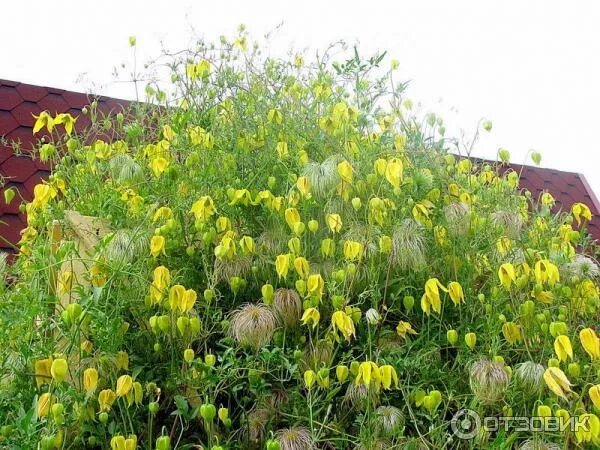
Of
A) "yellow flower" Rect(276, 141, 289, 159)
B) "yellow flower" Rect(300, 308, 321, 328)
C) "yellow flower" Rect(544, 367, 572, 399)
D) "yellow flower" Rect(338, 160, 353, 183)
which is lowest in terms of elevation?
"yellow flower" Rect(544, 367, 572, 399)

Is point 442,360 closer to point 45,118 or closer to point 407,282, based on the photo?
point 407,282

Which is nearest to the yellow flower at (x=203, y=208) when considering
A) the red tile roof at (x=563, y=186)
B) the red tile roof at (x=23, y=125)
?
the red tile roof at (x=23, y=125)

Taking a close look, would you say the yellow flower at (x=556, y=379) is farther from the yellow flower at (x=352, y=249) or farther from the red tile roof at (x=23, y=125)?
the red tile roof at (x=23, y=125)

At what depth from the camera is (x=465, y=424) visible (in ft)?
3.99

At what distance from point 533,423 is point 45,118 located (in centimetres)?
125

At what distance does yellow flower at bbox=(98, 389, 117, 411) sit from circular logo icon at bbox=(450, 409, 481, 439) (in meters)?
0.57

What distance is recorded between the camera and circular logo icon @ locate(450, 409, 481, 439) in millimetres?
1204

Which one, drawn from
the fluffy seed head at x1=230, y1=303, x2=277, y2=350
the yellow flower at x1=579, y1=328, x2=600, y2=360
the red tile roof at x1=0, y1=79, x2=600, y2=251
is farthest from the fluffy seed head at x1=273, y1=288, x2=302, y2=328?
the red tile roof at x1=0, y1=79, x2=600, y2=251

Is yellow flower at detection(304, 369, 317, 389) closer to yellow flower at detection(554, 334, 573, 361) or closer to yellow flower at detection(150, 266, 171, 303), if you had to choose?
yellow flower at detection(150, 266, 171, 303)

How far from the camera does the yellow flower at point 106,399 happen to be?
1165 mm

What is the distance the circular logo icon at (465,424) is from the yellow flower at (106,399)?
22.4 inches

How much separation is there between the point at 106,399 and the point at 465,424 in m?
0.60

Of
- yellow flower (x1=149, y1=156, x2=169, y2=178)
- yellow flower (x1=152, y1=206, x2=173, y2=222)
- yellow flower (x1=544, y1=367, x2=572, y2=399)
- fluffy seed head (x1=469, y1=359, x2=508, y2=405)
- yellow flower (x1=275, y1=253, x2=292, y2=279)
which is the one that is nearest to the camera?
yellow flower (x1=544, y1=367, x2=572, y2=399)


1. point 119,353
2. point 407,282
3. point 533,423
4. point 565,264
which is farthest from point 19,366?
point 565,264
